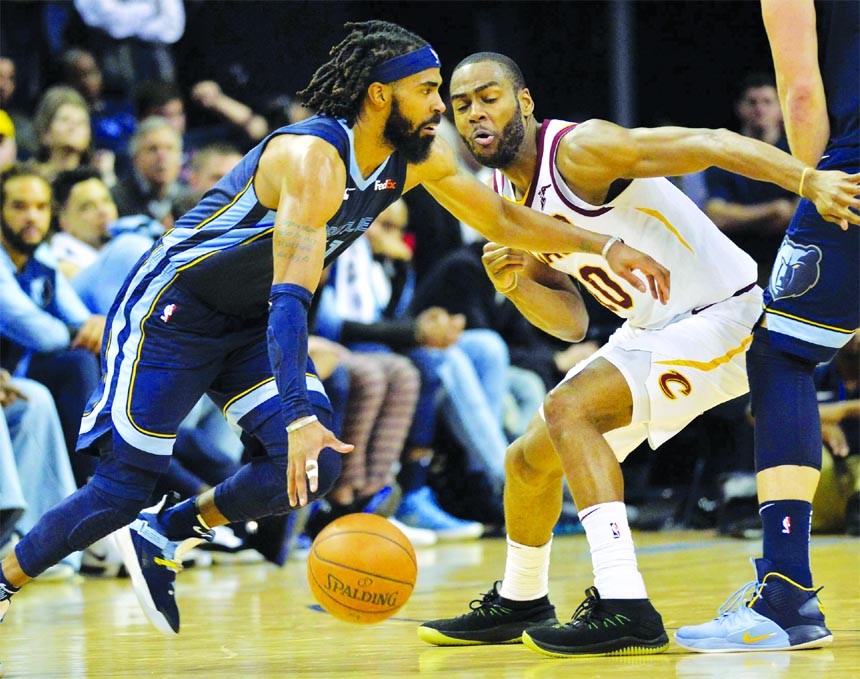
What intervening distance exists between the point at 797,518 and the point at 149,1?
6.56 meters

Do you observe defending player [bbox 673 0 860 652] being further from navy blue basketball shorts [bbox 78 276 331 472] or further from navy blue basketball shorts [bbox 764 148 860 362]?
navy blue basketball shorts [bbox 78 276 331 472]

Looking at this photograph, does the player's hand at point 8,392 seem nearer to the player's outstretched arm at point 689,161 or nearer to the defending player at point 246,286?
the defending player at point 246,286

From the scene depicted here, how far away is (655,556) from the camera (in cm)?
704

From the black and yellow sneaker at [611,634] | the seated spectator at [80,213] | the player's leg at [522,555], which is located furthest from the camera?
the seated spectator at [80,213]

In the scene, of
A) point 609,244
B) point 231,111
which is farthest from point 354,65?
point 231,111

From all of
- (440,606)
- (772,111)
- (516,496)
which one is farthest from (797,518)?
(772,111)

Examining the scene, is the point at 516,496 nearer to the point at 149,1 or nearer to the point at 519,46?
the point at 149,1

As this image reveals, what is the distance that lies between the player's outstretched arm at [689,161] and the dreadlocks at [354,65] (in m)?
0.64

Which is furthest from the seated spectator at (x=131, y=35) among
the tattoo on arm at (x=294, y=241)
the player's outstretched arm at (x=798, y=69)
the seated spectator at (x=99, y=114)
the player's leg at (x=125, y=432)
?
the player's outstretched arm at (x=798, y=69)

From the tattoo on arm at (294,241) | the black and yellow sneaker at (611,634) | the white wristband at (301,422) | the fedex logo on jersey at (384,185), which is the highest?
the fedex logo on jersey at (384,185)

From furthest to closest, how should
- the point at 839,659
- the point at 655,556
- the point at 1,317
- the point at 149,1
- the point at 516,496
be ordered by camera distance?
the point at 149,1, the point at 655,556, the point at 1,317, the point at 516,496, the point at 839,659

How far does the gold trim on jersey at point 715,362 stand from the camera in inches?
157

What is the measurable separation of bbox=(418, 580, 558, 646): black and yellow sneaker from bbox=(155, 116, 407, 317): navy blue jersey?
1254mm

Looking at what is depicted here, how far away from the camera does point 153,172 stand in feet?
26.1
